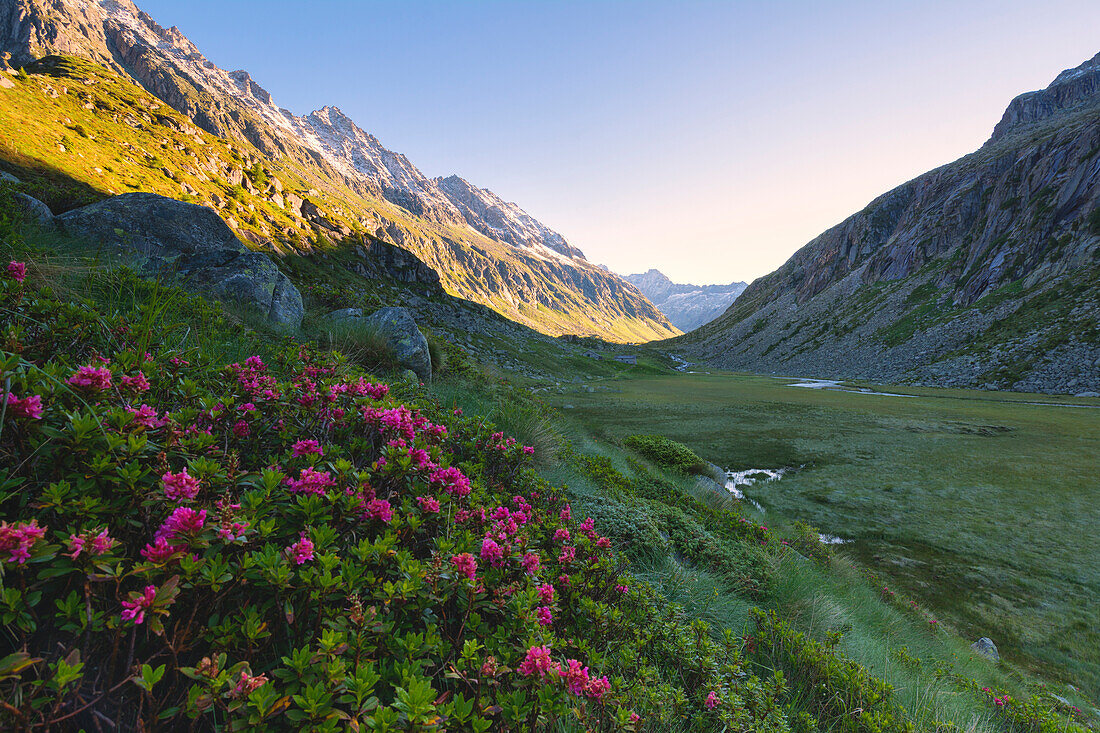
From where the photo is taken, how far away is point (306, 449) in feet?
8.96

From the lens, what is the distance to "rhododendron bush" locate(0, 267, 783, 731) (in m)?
1.48

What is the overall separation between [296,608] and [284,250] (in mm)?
54666

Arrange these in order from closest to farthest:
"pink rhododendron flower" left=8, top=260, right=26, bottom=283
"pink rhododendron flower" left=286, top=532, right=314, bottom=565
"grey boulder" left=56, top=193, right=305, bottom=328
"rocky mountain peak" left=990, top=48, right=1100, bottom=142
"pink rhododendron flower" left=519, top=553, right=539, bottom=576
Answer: "pink rhododendron flower" left=286, top=532, right=314, bottom=565
"pink rhododendron flower" left=519, top=553, right=539, bottom=576
"pink rhododendron flower" left=8, top=260, right=26, bottom=283
"grey boulder" left=56, top=193, right=305, bottom=328
"rocky mountain peak" left=990, top=48, right=1100, bottom=142

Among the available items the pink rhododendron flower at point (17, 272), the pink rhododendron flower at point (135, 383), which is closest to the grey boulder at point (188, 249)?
the pink rhododendron flower at point (17, 272)

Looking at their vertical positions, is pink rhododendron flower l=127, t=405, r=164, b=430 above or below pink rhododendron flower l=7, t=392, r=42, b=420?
below

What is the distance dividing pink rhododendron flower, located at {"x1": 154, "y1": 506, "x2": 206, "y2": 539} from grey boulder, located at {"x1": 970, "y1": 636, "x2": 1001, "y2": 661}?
9833 millimetres

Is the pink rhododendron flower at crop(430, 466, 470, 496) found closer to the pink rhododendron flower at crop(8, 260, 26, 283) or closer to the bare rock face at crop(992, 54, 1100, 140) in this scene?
the pink rhododendron flower at crop(8, 260, 26, 283)

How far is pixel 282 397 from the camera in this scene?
132 inches

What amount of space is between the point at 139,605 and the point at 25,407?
4.04 ft

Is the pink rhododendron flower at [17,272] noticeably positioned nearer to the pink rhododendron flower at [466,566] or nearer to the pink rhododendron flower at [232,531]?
the pink rhododendron flower at [232,531]

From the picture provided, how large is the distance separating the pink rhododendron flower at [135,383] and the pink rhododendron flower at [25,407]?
2.00 ft

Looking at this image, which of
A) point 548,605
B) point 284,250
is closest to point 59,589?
point 548,605

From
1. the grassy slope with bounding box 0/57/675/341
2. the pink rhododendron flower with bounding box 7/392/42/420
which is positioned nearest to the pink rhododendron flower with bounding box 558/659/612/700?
the pink rhododendron flower with bounding box 7/392/42/420

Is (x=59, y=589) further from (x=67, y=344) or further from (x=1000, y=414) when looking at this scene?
(x=1000, y=414)
